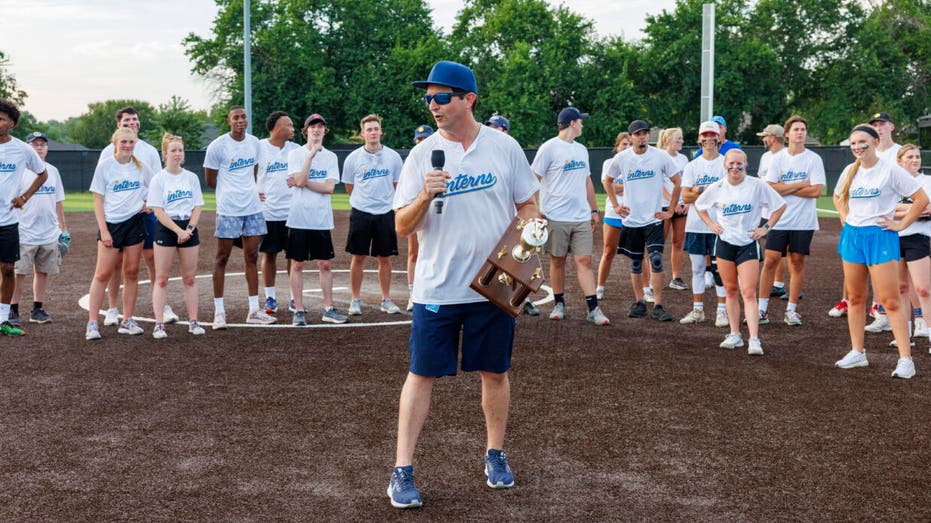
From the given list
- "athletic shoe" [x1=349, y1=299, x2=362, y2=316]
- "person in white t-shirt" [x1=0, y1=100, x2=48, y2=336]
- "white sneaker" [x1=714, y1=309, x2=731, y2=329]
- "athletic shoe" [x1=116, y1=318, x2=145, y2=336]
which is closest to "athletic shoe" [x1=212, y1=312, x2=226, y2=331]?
"athletic shoe" [x1=116, y1=318, x2=145, y2=336]

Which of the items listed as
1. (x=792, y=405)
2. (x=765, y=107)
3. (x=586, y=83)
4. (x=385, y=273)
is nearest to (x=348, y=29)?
(x=586, y=83)

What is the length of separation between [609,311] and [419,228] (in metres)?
6.42

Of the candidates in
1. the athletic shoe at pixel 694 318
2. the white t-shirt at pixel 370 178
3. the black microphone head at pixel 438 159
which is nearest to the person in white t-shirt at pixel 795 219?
the athletic shoe at pixel 694 318

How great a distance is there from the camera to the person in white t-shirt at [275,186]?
10.4 metres

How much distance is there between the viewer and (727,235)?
8664 mm

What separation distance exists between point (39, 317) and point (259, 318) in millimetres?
2424

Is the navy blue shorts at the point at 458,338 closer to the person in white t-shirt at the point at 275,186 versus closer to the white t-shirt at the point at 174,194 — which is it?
the white t-shirt at the point at 174,194

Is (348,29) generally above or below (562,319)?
above

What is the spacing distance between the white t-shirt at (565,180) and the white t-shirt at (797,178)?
2177mm

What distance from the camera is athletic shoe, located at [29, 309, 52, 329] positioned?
1013cm

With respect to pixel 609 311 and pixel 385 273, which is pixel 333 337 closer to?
pixel 385 273

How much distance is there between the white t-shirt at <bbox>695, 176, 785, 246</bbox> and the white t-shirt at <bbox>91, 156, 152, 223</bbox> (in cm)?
567

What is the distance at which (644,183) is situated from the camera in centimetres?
1062

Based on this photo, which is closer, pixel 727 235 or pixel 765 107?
pixel 727 235
